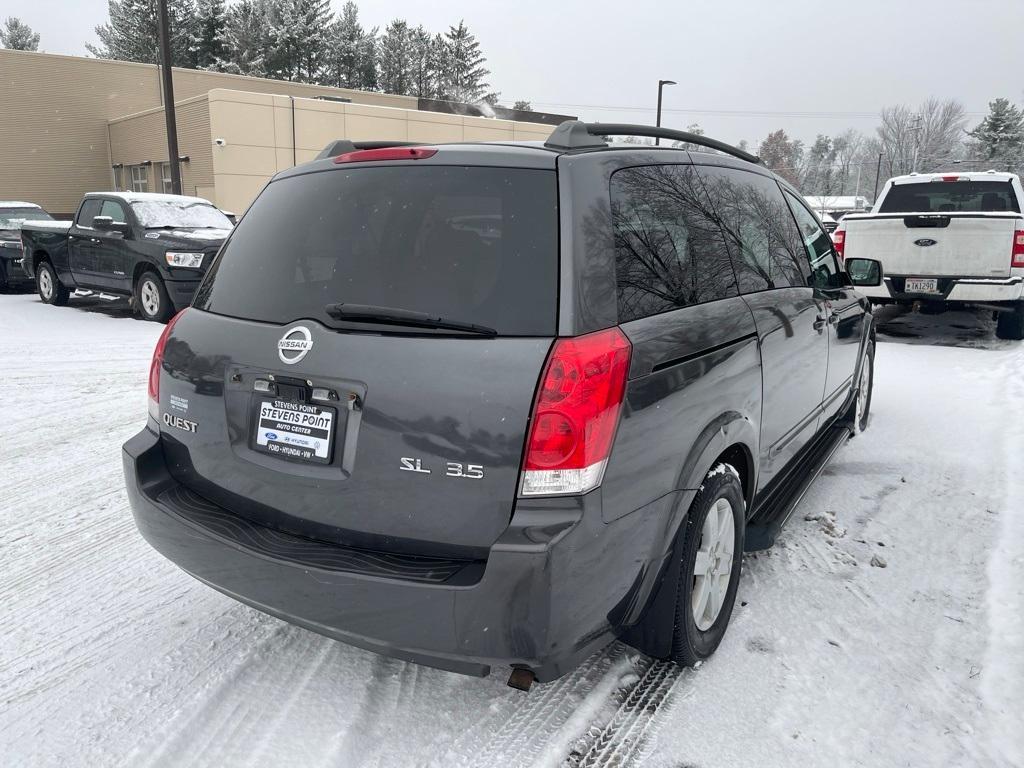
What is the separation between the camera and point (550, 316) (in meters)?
2.10

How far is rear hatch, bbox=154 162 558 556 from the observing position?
6.72ft

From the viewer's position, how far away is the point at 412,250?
2318 mm

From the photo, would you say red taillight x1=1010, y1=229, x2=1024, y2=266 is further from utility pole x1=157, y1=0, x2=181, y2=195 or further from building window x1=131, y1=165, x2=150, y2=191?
building window x1=131, y1=165, x2=150, y2=191

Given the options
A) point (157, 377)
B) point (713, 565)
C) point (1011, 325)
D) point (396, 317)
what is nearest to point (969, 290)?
point (1011, 325)

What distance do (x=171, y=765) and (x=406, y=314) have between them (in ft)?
4.81

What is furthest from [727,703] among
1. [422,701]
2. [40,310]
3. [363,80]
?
[363,80]

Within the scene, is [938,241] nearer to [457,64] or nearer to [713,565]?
[713,565]

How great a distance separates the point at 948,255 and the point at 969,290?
464 mm

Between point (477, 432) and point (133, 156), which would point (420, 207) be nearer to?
point (477, 432)

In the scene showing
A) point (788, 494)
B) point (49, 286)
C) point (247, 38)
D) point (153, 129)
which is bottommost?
point (788, 494)

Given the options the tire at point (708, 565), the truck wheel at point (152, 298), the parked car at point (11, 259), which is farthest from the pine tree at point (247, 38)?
the tire at point (708, 565)

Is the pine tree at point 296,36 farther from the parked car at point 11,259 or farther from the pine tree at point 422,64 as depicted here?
the parked car at point 11,259

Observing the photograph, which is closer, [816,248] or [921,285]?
[816,248]

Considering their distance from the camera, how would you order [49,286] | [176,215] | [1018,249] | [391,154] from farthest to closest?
[49,286] → [176,215] → [1018,249] → [391,154]
